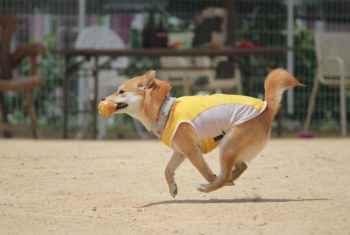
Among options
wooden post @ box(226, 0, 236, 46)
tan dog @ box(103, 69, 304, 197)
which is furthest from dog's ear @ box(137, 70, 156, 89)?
wooden post @ box(226, 0, 236, 46)

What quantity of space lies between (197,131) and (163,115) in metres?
0.29

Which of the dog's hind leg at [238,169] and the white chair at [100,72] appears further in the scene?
the white chair at [100,72]

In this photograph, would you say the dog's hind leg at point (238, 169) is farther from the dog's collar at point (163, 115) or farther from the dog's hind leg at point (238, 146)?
the dog's collar at point (163, 115)

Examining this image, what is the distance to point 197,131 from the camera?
6.02 m

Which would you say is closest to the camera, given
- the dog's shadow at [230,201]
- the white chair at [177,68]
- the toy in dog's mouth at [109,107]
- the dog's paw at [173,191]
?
the dog's shadow at [230,201]

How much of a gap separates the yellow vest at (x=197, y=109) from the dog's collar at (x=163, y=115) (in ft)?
0.14

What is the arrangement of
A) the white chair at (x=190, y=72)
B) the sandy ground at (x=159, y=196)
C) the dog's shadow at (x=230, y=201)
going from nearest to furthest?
the sandy ground at (x=159, y=196) → the dog's shadow at (x=230, y=201) → the white chair at (x=190, y=72)

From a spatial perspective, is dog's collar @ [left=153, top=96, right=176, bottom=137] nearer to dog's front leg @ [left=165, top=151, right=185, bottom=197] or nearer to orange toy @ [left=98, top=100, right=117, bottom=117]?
dog's front leg @ [left=165, top=151, right=185, bottom=197]

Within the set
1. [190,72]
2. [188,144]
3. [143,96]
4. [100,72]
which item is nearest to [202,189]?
[188,144]

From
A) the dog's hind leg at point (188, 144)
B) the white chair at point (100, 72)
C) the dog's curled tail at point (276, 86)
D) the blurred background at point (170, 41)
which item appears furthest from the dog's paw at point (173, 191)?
the blurred background at point (170, 41)

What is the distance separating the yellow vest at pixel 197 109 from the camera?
6.03m

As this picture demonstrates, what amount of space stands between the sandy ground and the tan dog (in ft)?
0.66

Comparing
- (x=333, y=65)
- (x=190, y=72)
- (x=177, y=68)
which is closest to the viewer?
(x=333, y=65)

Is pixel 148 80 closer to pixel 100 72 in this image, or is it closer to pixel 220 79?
pixel 100 72
